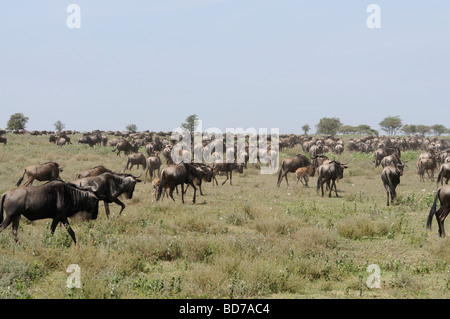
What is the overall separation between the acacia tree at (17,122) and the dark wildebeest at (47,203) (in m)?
129

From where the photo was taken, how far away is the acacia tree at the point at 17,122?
397ft

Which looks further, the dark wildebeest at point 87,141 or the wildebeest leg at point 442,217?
the dark wildebeest at point 87,141

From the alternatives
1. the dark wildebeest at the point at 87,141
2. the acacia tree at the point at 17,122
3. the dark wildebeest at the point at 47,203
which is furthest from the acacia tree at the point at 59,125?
the dark wildebeest at the point at 47,203

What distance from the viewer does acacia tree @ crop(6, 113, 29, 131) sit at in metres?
121

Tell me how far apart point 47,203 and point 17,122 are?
5178 inches

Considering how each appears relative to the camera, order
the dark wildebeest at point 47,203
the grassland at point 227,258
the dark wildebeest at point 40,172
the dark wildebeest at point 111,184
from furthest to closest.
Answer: the dark wildebeest at point 40,172, the dark wildebeest at point 111,184, the dark wildebeest at point 47,203, the grassland at point 227,258

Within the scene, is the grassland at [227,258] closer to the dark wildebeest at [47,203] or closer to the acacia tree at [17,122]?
the dark wildebeest at [47,203]

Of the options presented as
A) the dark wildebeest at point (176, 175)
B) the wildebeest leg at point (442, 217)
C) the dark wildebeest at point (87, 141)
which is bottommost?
the wildebeest leg at point (442, 217)

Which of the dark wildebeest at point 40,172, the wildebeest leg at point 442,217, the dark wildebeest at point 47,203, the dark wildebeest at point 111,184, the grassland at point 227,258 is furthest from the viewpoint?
the dark wildebeest at point 40,172

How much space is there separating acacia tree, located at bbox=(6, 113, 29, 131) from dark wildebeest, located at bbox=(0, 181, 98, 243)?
5096 inches
